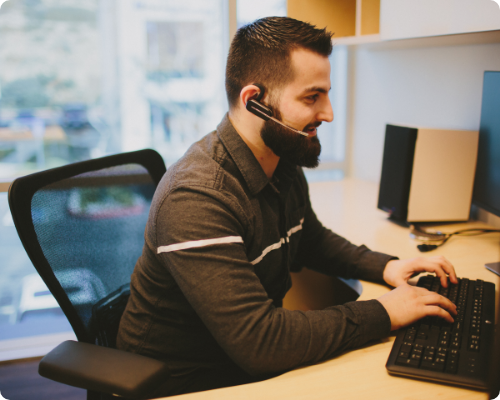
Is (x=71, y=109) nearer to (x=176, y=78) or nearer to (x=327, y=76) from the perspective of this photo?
(x=176, y=78)

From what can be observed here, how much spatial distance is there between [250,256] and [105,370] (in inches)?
13.9

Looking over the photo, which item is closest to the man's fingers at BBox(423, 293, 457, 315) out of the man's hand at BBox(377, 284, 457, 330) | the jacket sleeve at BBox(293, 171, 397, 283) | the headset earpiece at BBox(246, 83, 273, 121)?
the man's hand at BBox(377, 284, 457, 330)

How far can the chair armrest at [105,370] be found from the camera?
2.22 ft

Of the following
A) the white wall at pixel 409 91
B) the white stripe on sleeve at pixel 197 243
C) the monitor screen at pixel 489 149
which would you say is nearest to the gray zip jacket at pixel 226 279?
the white stripe on sleeve at pixel 197 243

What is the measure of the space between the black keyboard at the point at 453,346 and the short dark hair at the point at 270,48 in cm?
58

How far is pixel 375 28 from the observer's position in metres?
1.62

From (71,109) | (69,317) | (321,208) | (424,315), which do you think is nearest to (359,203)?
(321,208)

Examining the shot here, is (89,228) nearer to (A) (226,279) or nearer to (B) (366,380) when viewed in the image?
(A) (226,279)

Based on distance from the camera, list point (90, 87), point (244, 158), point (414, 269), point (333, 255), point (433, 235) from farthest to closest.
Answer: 1. point (90, 87)
2. point (433, 235)
3. point (333, 255)
4. point (414, 269)
5. point (244, 158)

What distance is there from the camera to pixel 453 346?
733 mm

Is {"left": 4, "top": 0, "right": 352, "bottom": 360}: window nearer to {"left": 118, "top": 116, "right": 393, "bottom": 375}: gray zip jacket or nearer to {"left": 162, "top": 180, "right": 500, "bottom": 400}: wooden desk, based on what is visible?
{"left": 162, "top": 180, "right": 500, "bottom": 400}: wooden desk

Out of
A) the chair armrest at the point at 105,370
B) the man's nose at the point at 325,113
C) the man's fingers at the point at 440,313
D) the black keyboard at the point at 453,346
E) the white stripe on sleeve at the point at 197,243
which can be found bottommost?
the chair armrest at the point at 105,370

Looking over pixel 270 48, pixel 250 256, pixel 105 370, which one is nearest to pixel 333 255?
pixel 250 256

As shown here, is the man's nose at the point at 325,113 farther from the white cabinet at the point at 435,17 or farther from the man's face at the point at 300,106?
the white cabinet at the point at 435,17
